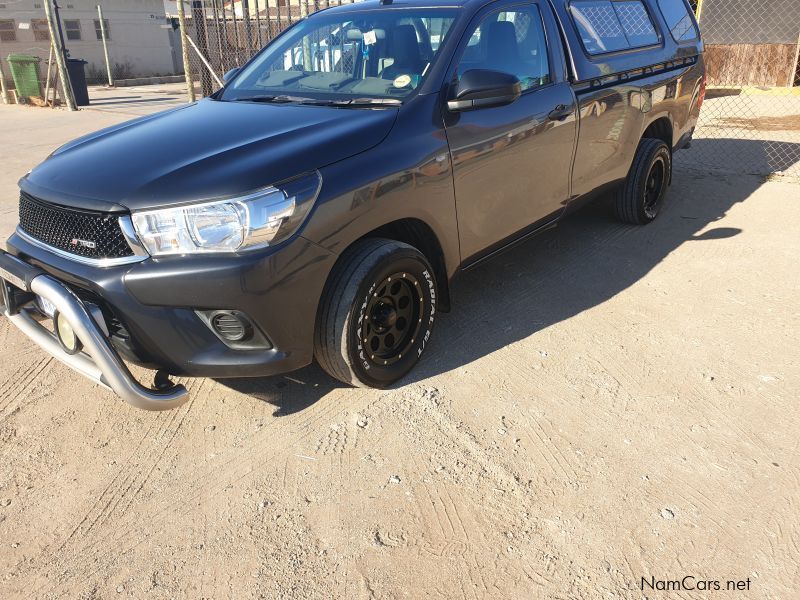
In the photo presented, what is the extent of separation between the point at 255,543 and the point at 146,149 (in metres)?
1.79

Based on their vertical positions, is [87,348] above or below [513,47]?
below

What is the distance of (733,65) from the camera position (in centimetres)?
1365

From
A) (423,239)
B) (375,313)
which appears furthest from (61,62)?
(375,313)

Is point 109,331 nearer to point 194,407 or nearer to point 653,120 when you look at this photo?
point 194,407

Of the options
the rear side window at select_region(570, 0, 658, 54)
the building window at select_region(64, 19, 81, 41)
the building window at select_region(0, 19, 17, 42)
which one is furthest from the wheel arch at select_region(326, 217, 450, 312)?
the building window at select_region(64, 19, 81, 41)

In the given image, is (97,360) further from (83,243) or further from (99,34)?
(99,34)

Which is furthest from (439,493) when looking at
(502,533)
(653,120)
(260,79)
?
(653,120)

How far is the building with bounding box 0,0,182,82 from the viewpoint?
21.2 m

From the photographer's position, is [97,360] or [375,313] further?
[375,313]

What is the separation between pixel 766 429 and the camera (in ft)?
9.90

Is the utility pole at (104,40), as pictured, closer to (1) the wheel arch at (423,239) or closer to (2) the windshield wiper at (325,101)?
(2) the windshield wiper at (325,101)

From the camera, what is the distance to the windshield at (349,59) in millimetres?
3516

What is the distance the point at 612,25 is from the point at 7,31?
22.3 metres

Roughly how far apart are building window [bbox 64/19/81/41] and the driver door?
22980 mm
